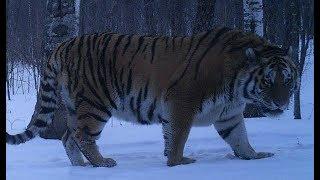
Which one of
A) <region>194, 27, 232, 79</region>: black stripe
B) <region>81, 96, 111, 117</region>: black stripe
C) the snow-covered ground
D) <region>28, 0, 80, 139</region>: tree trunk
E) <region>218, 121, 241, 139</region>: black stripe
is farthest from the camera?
<region>28, 0, 80, 139</region>: tree trunk

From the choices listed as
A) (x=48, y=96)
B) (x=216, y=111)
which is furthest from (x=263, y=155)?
(x=48, y=96)

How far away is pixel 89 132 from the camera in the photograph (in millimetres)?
4016

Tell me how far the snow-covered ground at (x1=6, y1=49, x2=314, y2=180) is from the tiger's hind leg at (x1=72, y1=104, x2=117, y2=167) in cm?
10

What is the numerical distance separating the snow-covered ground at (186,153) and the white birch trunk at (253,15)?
3.91 ft

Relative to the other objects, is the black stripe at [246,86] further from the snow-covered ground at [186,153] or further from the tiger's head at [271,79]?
the snow-covered ground at [186,153]

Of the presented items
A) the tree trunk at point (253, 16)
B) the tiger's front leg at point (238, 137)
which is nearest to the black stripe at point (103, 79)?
the tiger's front leg at point (238, 137)

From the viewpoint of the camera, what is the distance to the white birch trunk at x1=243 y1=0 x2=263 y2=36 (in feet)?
19.7

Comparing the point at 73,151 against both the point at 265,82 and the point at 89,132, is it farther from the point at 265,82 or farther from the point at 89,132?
the point at 265,82

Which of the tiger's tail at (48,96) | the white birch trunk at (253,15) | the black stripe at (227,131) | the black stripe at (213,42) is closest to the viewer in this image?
the black stripe at (213,42)

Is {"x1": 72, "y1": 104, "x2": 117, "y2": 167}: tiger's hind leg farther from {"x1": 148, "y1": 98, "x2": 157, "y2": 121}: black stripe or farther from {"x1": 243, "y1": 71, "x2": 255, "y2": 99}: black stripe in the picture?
{"x1": 243, "y1": 71, "x2": 255, "y2": 99}: black stripe

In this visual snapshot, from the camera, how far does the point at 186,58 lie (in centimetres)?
401

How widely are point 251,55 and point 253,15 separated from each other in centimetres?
230

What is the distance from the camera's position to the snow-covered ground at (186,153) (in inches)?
134

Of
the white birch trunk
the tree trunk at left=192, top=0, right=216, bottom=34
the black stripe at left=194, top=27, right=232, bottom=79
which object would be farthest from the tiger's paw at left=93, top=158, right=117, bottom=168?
the tree trunk at left=192, top=0, right=216, bottom=34
